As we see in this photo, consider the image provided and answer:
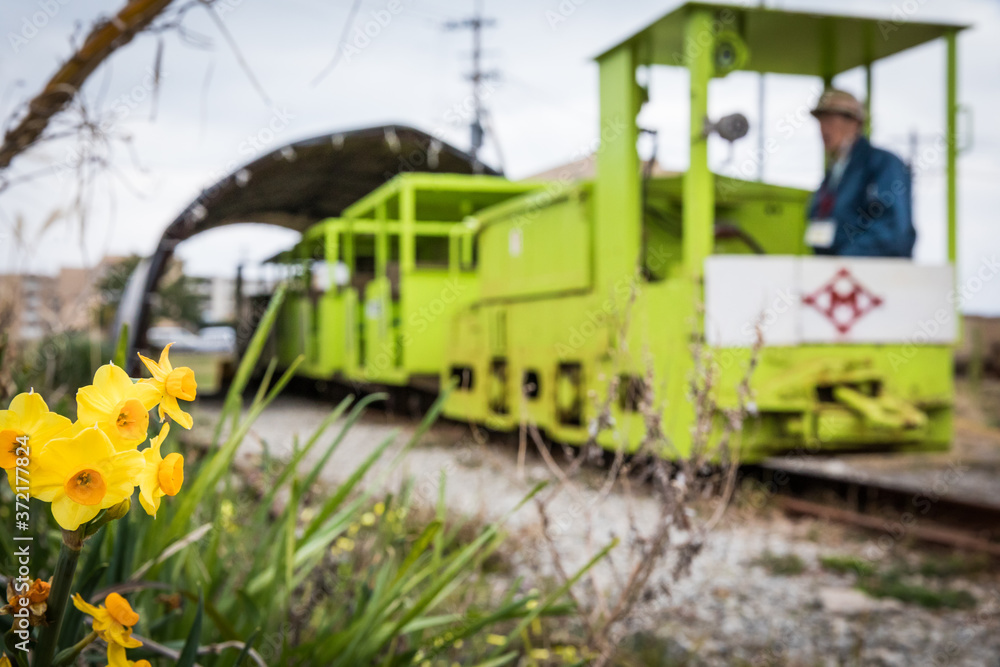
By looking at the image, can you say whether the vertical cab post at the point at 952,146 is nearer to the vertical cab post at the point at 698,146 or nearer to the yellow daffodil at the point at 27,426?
the vertical cab post at the point at 698,146

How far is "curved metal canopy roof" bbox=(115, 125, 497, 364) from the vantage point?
988cm

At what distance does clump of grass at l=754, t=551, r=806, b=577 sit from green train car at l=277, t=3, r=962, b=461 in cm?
53

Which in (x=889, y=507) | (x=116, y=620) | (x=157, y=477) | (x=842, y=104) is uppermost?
(x=842, y=104)

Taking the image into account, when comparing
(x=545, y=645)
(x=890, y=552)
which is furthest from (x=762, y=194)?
(x=545, y=645)

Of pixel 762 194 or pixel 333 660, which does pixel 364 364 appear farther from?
pixel 333 660

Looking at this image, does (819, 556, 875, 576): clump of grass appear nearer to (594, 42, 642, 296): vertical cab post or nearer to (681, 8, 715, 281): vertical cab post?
(681, 8, 715, 281): vertical cab post

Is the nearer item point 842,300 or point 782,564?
point 782,564

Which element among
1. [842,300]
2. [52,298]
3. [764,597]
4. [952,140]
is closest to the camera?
[52,298]

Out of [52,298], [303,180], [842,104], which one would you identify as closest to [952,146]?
[842,104]

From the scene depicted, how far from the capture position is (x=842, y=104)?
505 centimetres

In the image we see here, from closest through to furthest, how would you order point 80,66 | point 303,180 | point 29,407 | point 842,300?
1. point 29,407
2. point 80,66
3. point 842,300
4. point 303,180

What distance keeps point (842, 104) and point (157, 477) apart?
17.4ft

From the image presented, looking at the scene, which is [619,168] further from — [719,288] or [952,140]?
[952,140]

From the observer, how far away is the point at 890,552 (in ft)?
12.8
